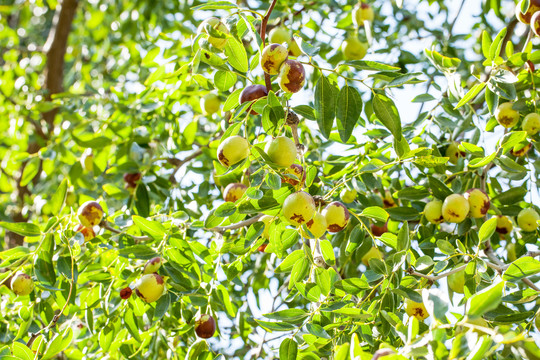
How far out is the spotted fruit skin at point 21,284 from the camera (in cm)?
182

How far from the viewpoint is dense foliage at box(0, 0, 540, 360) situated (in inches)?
57.1

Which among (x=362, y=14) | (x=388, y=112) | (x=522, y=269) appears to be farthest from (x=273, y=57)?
(x=362, y=14)

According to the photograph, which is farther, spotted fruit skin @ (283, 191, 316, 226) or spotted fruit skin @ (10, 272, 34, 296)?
spotted fruit skin @ (10, 272, 34, 296)

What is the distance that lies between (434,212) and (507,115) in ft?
1.50

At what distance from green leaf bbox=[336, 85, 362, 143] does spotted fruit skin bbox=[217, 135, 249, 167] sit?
299 mm

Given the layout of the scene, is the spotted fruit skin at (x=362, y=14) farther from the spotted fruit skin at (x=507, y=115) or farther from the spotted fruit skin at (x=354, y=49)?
the spotted fruit skin at (x=507, y=115)

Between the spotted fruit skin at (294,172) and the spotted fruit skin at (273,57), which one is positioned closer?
the spotted fruit skin at (273,57)

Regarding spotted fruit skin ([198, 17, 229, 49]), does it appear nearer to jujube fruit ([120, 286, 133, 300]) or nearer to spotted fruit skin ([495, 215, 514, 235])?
jujube fruit ([120, 286, 133, 300])

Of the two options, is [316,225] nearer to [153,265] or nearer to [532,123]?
[153,265]

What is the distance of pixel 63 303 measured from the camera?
6.40 ft

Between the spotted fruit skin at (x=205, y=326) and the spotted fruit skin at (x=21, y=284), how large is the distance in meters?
0.62

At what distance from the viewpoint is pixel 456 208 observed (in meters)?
1.79

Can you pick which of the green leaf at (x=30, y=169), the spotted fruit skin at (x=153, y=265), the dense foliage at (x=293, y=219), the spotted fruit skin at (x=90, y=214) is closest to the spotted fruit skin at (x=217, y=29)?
the dense foliage at (x=293, y=219)

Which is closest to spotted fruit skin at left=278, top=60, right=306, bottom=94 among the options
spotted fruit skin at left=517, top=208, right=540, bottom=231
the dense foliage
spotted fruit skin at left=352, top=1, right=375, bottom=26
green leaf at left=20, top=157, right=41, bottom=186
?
the dense foliage
